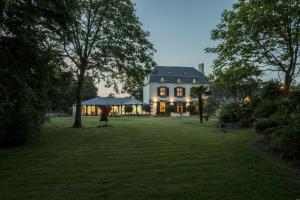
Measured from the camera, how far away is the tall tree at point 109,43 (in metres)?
13.7

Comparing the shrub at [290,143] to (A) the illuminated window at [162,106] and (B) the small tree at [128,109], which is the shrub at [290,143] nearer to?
(B) the small tree at [128,109]

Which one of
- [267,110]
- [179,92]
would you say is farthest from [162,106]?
[267,110]

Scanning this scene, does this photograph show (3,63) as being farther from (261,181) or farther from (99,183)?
(261,181)

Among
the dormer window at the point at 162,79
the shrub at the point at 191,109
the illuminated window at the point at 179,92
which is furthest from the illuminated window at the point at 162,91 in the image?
the shrub at the point at 191,109

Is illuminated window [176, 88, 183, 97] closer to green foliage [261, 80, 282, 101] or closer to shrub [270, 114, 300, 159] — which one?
green foliage [261, 80, 282, 101]

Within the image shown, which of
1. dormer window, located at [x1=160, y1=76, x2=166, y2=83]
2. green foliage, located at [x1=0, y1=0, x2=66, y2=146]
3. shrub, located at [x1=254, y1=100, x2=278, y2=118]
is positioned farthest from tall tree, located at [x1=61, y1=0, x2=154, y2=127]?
dormer window, located at [x1=160, y1=76, x2=166, y2=83]

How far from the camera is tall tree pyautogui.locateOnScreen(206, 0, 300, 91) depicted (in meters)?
10.9

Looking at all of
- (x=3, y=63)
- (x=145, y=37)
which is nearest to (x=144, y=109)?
(x=145, y=37)

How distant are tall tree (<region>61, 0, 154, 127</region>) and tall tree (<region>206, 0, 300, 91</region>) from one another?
175 inches

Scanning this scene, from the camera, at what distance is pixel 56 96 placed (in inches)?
343

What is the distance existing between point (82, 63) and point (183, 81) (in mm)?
25166

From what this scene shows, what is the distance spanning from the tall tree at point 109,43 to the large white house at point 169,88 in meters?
20.3

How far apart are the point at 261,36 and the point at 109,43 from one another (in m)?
8.35

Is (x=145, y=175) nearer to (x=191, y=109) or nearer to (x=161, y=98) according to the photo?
(x=161, y=98)
